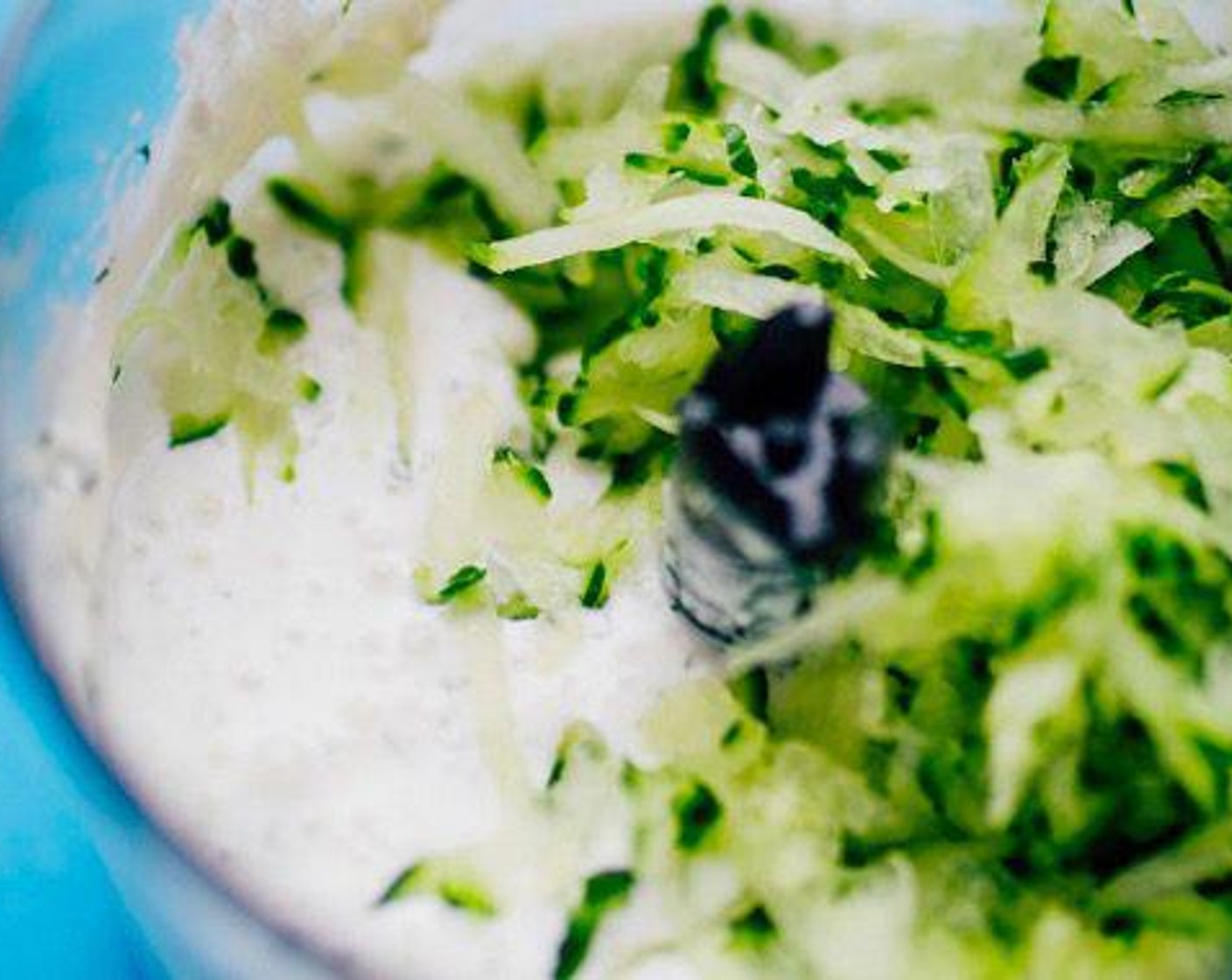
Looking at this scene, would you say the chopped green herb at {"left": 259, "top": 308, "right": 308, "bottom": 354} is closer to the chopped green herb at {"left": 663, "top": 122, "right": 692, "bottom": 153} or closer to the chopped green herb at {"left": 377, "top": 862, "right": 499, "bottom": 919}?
Result: the chopped green herb at {"left": 663, "top": 122, "right": 692, "bottom": 153}

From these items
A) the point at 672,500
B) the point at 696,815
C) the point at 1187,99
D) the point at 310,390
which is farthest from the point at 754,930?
the point at 1187,99

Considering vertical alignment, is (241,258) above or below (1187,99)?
above

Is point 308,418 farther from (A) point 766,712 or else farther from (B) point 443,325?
(A) point 766,712

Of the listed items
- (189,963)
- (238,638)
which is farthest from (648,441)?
(189,963)

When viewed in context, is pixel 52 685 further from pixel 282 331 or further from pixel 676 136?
pixel 676 136

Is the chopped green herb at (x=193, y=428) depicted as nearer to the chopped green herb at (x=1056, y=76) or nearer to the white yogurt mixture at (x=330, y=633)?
the white yogurt mixture at (x=330, y=633)

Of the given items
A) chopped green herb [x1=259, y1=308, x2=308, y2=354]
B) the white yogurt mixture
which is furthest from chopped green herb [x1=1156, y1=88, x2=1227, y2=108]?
chopped green herb [x1=259, y1=308, x2=308, y2=354]

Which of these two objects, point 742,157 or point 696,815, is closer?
point 696,815

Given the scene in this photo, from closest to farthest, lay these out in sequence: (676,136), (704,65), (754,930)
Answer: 1. (754,930)
2. (676,136)
3. (704,65)
